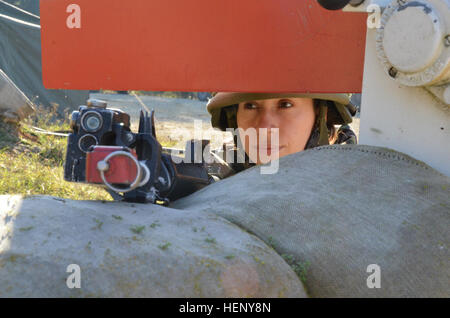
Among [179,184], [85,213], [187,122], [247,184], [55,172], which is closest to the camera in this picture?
[85,213]

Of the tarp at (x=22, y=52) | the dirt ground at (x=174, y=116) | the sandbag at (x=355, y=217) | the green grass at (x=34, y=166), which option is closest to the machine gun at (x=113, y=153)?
the sandbag at (x=355, y=217)

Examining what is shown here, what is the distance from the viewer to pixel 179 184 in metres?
1.37

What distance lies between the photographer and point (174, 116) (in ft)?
30.0

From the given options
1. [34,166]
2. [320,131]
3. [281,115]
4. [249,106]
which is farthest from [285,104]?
[34,166]

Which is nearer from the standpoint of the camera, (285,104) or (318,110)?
(285,104)

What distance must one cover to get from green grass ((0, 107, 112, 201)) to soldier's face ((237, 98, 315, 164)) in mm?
683

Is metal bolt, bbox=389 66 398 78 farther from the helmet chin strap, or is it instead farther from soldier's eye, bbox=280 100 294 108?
the helmet chin strap

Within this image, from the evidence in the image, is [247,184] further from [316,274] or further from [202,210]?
[316,274]

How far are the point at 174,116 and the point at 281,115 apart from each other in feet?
23.6

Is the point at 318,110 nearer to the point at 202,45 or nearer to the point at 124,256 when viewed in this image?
the point at 202,45

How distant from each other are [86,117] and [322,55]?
720mm

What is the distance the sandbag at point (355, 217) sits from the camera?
982 millimetres

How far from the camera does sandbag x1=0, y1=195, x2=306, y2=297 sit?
2.42ft
